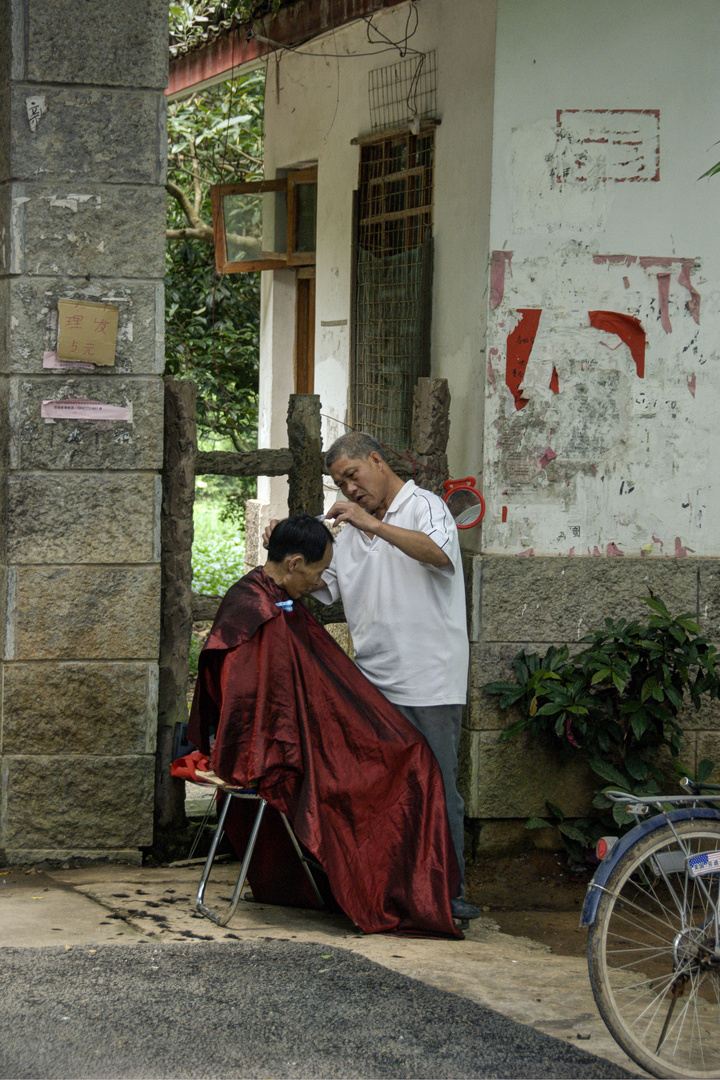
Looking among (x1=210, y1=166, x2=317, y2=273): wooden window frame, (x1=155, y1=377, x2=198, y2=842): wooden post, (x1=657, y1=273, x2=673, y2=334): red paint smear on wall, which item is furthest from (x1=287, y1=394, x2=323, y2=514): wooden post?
(x1=210, y1=166, x2=317, y2=273): wooden window frame

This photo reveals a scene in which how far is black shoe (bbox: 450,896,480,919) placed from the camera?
4520 mm

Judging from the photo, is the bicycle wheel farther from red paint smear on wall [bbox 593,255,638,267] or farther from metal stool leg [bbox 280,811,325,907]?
red paint smear on wall [bbox 593,255,638,267]

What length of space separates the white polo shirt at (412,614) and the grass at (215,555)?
191 inches

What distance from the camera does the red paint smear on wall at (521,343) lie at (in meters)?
5.15

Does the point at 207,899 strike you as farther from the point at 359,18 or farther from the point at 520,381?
the point at 359,18

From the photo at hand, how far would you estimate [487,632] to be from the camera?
519 cm

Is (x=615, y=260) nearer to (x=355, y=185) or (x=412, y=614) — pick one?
(x=412, y=614)

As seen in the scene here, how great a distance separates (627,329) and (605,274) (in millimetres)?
245

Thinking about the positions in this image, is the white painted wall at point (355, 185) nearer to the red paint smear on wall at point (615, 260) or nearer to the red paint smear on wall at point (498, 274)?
the red paint smear on wall at point (498, 274)

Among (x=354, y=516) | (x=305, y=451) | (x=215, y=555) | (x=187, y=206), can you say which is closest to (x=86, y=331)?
(x=305, y=451)

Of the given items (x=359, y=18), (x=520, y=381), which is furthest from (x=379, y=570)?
(x=359, y=18)

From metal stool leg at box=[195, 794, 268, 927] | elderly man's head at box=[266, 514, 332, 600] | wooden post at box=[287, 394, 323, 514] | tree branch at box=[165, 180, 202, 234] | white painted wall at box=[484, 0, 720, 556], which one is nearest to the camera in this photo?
metal stool leg at box=[195, 794, 268, 927]

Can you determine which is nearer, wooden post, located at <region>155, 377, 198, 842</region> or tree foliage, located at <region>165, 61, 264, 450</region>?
wooden post, located at <region>155, 377, 198, 842</region>

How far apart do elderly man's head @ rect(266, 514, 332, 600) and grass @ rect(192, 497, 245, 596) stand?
4.90m
